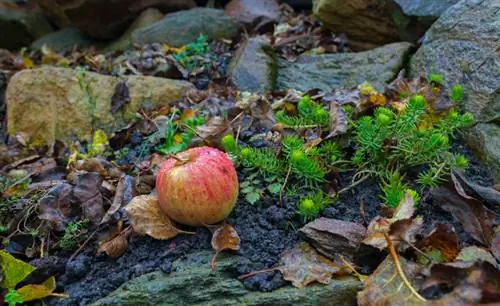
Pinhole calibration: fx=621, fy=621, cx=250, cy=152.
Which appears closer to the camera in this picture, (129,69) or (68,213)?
(68,213)

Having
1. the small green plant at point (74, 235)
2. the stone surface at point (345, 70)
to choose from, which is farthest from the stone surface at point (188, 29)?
the small green plant at point (74, 235)

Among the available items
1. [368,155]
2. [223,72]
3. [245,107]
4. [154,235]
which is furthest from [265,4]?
[154,235]

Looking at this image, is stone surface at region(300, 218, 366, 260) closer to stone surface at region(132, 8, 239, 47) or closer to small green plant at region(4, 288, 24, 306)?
small green plant at region(4, 288, 24, 306)

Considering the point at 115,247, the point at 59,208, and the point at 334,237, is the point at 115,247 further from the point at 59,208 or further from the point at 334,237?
the point at 334,237

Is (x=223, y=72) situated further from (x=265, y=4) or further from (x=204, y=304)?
(x=204, y=304)

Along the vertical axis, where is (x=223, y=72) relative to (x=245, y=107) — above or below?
below

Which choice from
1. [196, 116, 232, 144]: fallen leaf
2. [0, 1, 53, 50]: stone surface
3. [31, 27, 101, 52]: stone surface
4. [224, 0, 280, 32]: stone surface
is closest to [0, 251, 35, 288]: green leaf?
[196, 116, 232, 144]: fallen leaf

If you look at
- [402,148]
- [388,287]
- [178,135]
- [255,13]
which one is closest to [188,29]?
[255,13]
